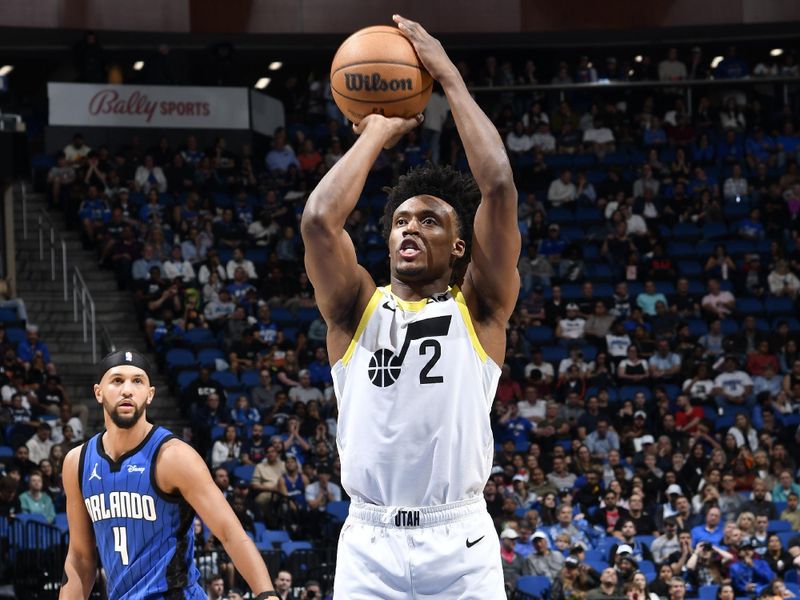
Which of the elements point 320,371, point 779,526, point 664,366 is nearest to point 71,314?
point 320,371

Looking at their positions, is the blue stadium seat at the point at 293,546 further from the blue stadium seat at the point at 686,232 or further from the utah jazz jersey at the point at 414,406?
the blue stadium seat at the point at 686,232

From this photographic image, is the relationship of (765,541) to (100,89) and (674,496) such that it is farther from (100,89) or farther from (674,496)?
(100,89)

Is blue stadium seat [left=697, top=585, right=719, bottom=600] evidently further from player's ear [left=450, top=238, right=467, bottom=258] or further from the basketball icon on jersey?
the basketball icon on jersey

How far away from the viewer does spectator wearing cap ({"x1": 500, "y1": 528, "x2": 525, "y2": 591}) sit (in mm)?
14117

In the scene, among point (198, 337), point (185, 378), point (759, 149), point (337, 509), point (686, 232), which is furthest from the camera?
point (759, 149)

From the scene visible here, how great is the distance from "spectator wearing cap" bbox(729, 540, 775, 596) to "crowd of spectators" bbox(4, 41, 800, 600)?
2 cm

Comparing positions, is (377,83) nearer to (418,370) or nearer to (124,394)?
(418,370)

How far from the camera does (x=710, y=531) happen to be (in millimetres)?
15055

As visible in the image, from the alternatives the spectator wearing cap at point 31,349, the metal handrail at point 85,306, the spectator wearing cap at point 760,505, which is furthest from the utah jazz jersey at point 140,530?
the metal handrail at point 85,306

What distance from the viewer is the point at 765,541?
15070 millimetres

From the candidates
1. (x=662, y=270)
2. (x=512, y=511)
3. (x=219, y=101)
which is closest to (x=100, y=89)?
(x=219, y=101)

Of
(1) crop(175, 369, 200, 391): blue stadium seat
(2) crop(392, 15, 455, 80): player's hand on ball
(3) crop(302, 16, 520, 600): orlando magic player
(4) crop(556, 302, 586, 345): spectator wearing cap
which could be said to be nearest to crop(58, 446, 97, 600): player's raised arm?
(3) crop(302, 16, 520, 600): orlando magic player

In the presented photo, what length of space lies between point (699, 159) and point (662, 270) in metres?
3.31

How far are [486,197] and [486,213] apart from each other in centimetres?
5
